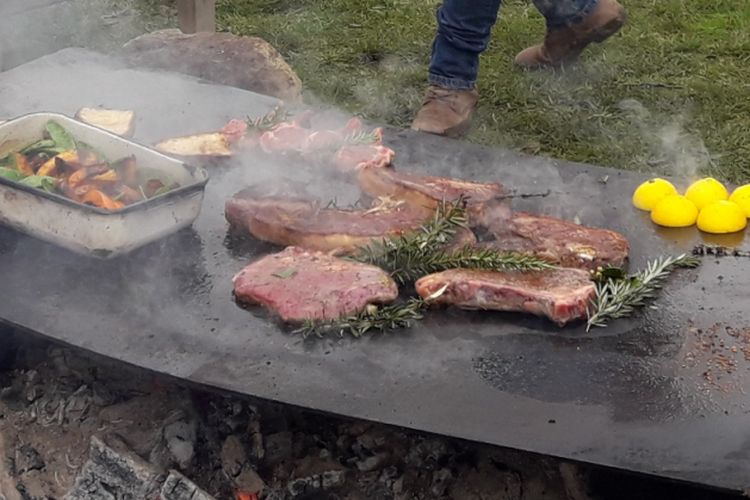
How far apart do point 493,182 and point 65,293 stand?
1.65 meters

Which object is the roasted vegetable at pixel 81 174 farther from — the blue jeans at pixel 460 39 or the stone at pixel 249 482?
the blue jeans at pixel 460 39

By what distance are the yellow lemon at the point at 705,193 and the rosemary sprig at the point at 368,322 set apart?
127 centimetres

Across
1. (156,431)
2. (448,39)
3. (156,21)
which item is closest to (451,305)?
(156,431)

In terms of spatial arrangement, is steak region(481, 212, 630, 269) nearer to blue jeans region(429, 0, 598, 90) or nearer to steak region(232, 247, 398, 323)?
steak region(232, 247, 398, 323)

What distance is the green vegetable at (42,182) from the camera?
3168mm

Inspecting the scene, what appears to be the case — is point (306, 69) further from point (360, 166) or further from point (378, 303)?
point (378, 303)

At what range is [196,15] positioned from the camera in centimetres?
615

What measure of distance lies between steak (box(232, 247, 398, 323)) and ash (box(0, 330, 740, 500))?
0.32 meters

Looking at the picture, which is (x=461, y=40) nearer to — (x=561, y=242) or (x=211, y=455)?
(x=561, y=242)

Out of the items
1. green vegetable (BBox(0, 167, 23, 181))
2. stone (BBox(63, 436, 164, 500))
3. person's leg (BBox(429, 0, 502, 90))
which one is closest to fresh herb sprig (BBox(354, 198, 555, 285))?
stone (BBox(63, 436, 164, 500))

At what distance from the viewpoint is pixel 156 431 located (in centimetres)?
314

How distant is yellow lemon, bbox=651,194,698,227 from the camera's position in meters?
3.38

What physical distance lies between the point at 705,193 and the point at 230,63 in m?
2.73

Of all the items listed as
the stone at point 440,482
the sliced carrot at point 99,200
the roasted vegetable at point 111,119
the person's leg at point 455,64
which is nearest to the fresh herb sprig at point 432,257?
the stone at point 440,482
